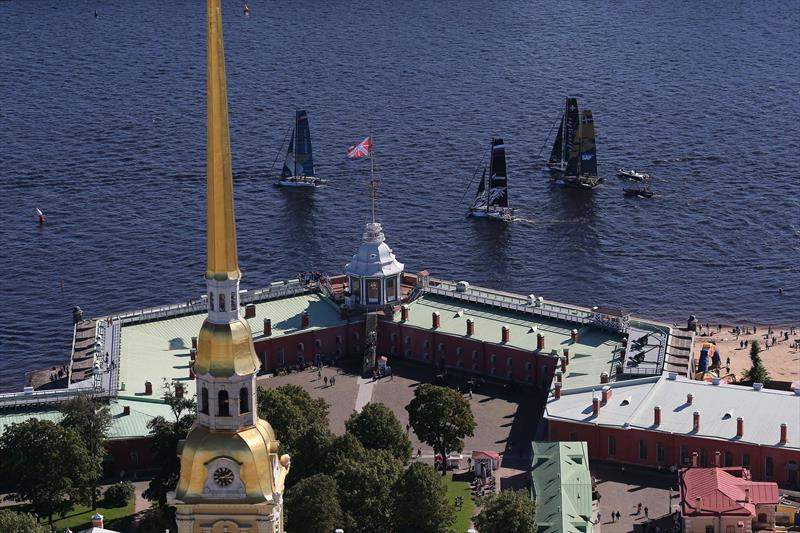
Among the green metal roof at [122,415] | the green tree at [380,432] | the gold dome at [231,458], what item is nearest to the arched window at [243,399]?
the gold dome at [231,458]

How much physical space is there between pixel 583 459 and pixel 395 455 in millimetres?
16179

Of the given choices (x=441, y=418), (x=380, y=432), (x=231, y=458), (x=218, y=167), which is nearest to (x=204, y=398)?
(x=231, y=458)

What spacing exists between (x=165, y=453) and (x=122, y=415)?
668 inches

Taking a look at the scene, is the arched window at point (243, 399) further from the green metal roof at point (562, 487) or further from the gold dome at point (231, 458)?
the green metal roof at point (562, 487)

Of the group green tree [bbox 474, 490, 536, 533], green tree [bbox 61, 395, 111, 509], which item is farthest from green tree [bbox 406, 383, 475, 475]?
green tree [bbox 61, 395, 111, 509]

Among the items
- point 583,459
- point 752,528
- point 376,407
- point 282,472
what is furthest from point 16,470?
point 282,472

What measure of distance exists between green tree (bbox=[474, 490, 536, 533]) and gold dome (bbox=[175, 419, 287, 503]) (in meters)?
60.0

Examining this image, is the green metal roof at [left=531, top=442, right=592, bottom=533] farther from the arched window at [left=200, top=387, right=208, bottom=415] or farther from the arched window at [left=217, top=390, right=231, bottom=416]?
the arched window at [left=200, top=387, right=208, bottom=415]

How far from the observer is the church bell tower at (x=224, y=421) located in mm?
87625

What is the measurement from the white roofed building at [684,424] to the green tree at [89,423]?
1484 inches

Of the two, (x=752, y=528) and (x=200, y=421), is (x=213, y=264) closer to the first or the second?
(x=200, y=421)

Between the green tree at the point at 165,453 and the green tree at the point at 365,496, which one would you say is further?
the green tree at the point at 165,453

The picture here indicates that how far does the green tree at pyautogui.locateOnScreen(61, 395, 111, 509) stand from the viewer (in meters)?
166

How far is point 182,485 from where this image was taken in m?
88.2
